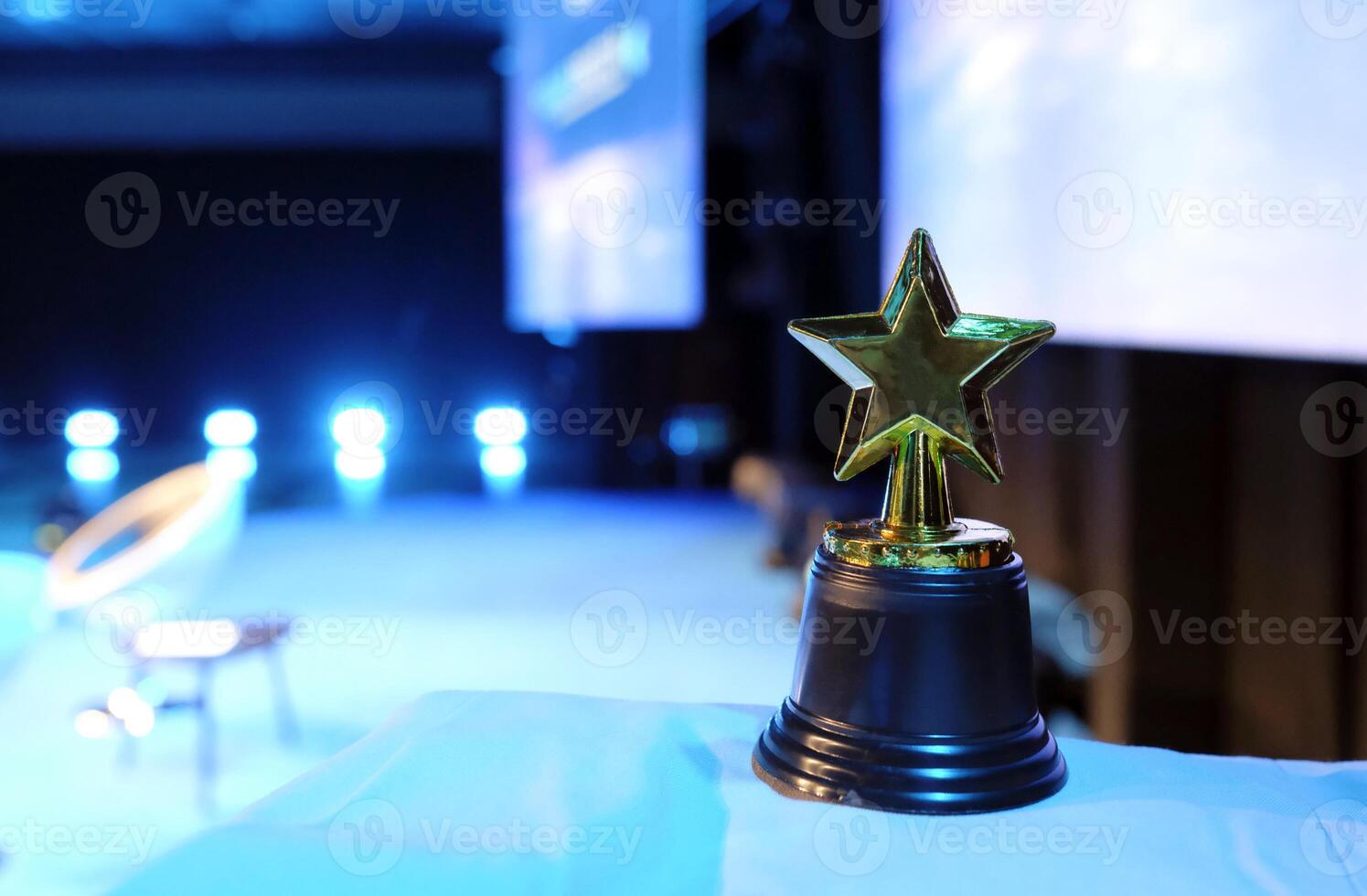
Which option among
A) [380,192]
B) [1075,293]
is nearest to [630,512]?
[380,192]

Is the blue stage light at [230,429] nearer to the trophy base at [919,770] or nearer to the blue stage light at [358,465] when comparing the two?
the blue stage light at [358,465]

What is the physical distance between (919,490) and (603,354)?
6562 millimetres

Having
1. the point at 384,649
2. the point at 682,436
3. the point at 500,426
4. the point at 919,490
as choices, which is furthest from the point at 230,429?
the point at 919,490

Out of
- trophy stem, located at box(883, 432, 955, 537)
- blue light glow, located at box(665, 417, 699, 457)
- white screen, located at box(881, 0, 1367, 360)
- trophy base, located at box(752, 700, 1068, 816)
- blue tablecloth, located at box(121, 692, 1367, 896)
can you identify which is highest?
white screen, located at box(881, 0, 1367, 360)

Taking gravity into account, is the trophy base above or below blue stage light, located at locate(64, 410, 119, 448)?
above

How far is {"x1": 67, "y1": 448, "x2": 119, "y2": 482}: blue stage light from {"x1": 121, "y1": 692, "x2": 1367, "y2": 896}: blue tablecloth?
23.4ft

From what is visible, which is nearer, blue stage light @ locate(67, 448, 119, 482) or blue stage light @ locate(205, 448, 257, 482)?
blue stage light @ locate(67, 448, 119, 482)

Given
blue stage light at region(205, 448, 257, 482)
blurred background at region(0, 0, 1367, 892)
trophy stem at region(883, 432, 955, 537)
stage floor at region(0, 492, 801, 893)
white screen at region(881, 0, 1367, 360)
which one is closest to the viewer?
trophy stem at region(883, 432, 955, 537)

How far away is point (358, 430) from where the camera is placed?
7.92 meters

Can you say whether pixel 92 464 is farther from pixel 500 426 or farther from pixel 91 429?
pixel 500 426

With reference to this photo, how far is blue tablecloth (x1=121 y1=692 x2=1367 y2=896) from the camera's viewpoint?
58cm

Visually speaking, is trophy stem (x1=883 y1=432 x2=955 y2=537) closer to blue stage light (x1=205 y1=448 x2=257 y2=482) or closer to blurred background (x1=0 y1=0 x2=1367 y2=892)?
blurred background (x1=0 y1=0 x2=1367 y2=892)

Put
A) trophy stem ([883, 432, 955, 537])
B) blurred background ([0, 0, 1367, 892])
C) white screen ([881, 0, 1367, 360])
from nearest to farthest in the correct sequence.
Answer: trophy stem ([883, 432, 955, 537]) → white screen ([881, 0, 1367, 360]) → blurred background ([0, 0, 1367, 892])

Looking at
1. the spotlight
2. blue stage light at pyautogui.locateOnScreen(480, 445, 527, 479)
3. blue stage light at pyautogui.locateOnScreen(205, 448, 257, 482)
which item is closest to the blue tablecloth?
blue stage light at pyautogui.locateOnScreen(480, 445, 527, 479)
